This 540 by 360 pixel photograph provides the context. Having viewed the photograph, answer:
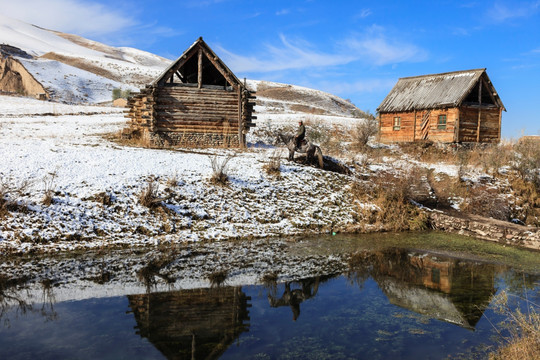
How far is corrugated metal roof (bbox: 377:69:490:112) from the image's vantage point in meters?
27.5

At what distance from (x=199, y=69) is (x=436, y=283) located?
1767 centimetres

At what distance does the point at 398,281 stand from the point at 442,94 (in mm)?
23876

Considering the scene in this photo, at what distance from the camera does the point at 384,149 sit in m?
29.2

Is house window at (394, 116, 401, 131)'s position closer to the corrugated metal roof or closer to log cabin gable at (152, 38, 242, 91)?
the corrugated metal roof

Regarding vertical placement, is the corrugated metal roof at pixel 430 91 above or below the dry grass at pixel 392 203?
above

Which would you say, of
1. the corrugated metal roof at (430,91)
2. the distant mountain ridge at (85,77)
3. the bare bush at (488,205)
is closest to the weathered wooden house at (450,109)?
the corrugated metal roof at (430,91)

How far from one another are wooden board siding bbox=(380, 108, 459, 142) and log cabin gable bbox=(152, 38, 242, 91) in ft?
48.3

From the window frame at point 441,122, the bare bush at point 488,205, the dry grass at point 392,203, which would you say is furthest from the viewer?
the window frame at point 441,122

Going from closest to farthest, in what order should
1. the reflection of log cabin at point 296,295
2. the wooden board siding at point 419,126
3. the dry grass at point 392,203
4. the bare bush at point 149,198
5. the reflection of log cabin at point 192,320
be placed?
1. the reflection of log cabin at point 192,320
2. the reflection of log cabin at point 296,295
3. the bare bush at point 149,198
4. the dry grass at point 392,203
5. the wooden board siding at point 419,126

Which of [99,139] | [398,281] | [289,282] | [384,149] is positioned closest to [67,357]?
[289,282]

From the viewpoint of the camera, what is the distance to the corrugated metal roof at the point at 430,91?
1085 inches

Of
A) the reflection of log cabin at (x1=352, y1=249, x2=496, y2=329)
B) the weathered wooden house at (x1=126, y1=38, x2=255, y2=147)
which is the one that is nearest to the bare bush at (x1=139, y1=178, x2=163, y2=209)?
the reflection of log cabin at (x1=352, y1=249, x2=496, y2=329)

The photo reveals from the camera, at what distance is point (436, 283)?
8.50m

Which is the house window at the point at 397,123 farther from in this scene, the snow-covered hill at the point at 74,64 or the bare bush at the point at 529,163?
the snow-covered hill at the point at 74,64
